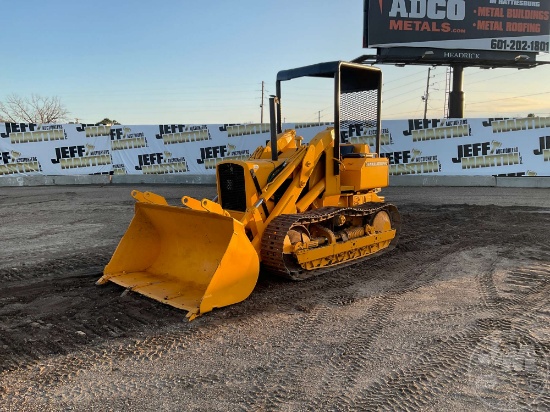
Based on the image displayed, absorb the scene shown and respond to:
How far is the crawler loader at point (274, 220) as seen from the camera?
475 centimetres

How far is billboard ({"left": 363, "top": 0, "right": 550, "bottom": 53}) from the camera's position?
19531 mm

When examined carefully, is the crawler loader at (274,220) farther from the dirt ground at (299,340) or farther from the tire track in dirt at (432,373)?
the tire track in dirt at (432,373)

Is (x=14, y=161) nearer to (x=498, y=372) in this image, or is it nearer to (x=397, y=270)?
(x=397, y=270)

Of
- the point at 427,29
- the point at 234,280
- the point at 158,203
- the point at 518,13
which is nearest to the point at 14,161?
the point at 158,203

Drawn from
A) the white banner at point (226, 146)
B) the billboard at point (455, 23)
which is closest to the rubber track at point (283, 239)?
the white banner at point (226, 146)

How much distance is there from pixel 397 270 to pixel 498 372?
107 inches

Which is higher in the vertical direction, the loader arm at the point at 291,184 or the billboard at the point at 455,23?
the billboard at the point at 455,23

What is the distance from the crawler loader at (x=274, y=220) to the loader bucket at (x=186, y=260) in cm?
1

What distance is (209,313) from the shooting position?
4.45 meters

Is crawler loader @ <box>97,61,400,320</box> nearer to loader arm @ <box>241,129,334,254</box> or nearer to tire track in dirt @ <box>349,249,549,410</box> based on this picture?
loader arm @ <box>241,129,334,254</box>

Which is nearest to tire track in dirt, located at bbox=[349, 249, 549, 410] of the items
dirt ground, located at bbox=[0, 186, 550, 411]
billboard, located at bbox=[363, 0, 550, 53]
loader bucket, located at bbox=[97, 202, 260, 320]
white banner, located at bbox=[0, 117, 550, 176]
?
dirt ground, located at bbox=[0, 186, 550, 411]

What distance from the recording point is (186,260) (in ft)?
17.7

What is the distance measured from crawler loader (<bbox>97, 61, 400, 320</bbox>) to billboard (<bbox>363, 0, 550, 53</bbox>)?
14.6 meters

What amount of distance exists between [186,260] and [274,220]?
1183 mm
